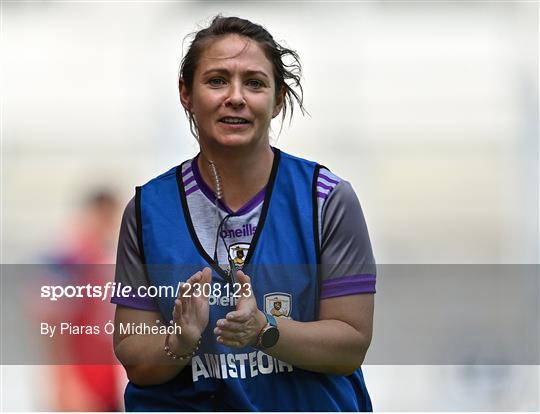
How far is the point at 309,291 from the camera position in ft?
3.75

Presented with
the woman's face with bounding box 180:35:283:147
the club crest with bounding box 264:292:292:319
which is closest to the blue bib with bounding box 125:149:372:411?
the club crest with bounding box 264:292:292:319

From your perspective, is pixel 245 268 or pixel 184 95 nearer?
pixel 245 268

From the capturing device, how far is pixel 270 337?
111 centimetres

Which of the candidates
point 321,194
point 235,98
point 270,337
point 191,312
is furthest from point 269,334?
point 235,98

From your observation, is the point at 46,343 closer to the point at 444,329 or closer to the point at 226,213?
the point at 226,213

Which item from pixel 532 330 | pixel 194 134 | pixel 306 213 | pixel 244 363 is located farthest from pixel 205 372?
pixel 532 330

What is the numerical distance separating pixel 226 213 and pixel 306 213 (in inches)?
5.0

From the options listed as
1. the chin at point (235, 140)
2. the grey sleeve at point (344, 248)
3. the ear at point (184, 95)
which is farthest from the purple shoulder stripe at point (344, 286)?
the ear at point (184, 95)

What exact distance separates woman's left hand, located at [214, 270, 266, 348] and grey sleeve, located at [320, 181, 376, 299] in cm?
12

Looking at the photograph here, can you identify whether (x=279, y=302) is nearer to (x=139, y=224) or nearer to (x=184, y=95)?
(x=139, y=224)

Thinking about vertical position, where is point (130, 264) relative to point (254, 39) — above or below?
below

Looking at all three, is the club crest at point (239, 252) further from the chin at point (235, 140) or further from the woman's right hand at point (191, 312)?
the chin at point (235, 140)

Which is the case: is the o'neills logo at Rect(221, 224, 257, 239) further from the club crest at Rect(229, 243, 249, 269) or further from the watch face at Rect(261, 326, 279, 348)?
the watch face at Rect(261, 326, 279, 348)

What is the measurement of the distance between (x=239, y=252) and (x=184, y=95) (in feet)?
0.93
